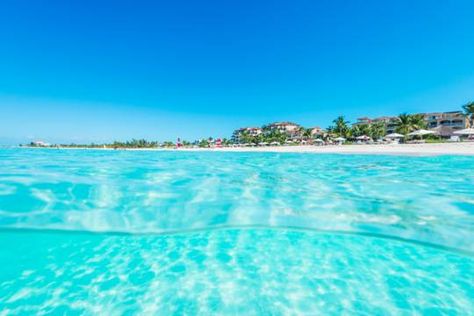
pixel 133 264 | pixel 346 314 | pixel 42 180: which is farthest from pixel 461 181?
pixel 42 180

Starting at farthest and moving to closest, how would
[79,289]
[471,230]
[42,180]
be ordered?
1. [42,180]
2. [471,230]
3. [79,289]

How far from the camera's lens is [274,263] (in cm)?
334

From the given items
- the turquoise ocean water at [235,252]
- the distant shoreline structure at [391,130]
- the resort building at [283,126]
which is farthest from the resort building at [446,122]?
the turquoise ocean water at [235,252]

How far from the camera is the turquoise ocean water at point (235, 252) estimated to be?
8.61 feet

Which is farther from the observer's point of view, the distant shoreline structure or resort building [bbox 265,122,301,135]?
resort building [bbox 265,122,301,135]

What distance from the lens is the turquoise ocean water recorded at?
2.62 m

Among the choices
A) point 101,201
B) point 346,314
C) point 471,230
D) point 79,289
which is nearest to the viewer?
point 346,314

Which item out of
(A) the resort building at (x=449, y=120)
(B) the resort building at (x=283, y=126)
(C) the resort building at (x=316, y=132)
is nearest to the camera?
(A) the resort building at (x=449, y=120)

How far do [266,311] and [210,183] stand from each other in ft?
18.2

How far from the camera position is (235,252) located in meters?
Answer: 3.67

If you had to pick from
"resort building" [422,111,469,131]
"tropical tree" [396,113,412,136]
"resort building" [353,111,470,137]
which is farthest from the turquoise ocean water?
"resort building" [422,111,469,131]

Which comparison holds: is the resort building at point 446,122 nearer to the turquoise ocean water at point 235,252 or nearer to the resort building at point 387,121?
the resort building at point 387,121

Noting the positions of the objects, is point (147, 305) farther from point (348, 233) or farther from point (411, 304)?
point (348, 233)

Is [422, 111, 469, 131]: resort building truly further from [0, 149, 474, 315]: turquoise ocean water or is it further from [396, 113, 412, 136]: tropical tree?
[0, 149, 474, 315]: turquoise ocean water
